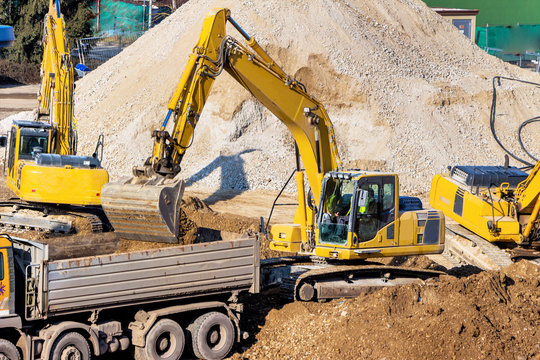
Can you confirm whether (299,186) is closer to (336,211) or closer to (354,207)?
(336,211)

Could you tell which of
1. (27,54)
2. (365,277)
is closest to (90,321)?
(365,277)

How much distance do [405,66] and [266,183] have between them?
890cm

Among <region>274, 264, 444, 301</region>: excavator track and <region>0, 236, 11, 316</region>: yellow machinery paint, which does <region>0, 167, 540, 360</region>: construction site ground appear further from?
<region>0, 236, 11, 316</region>: yellow machinery paint

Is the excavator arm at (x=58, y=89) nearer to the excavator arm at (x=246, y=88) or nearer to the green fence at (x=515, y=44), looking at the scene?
the excavator arm at (x=246, y=88)

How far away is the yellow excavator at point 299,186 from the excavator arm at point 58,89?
27.8 feet

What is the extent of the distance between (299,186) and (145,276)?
466 cm

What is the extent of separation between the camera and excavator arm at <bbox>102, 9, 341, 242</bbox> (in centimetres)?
1226

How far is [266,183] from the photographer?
83.2ft

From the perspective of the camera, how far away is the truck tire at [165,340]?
11.0 meters

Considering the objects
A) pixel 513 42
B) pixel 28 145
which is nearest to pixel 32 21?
pixel 28 145

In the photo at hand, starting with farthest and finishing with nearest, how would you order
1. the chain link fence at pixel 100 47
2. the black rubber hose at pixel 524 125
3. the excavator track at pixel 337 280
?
1. the chain link fence at pixel 100 47
2. the black rubber hose at pixel 524 125
3. the excavator track at pixel 337 280

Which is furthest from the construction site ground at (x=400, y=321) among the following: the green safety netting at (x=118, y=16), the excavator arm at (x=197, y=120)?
the green safety netting at (x=118, y=16)

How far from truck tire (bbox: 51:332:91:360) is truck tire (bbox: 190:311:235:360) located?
171 cm

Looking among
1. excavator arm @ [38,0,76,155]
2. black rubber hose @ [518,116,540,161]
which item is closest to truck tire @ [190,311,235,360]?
excavator arm @ [38,0,76,155]
